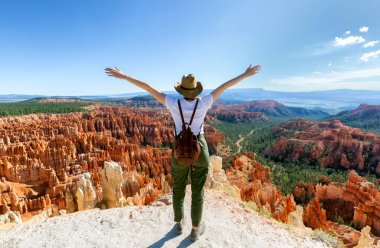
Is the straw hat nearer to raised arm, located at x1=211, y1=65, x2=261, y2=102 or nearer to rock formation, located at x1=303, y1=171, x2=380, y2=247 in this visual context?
raised arm, located at x1=211, y1=65, x2=261, y2=102

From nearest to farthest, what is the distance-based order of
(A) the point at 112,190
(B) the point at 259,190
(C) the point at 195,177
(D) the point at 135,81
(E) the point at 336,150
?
1. (D) the point at 135,81
2. (C) the point at 195,177
3. (A) the point at 112,190
4. (B) the point at 259,190
5. (E) the point at 336,150

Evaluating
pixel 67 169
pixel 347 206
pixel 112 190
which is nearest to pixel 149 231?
pixel 112 190

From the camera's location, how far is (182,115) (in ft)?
10.5

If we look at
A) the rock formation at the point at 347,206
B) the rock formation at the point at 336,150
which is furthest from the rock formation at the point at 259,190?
the rock formation at the point at 336,150

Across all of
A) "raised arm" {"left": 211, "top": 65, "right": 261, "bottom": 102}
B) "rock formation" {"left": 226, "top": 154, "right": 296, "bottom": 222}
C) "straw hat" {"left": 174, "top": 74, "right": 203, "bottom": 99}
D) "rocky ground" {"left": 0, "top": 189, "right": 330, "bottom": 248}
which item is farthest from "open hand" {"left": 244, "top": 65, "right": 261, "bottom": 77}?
"rock formation" {"left": 226, "top": 154, "right": 296, "bottom": 222}

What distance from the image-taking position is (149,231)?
4.20 meters

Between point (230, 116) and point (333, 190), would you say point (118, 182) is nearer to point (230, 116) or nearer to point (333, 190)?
point (333, 190)

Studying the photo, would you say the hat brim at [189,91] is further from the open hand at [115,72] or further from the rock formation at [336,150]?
the rock formation at [336,150]

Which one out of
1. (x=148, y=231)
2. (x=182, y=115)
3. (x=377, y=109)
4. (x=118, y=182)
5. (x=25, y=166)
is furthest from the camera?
(x=377, y=109)

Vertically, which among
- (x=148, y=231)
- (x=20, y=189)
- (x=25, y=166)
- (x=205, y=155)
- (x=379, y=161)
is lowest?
(x=379, y=161)

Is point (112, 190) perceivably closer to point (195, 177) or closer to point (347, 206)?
point (195, 177)

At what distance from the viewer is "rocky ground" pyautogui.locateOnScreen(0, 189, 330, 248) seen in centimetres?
395

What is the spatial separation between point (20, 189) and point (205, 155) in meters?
24.7

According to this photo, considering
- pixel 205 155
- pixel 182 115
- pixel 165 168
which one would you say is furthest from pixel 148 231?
pixel 165 168
